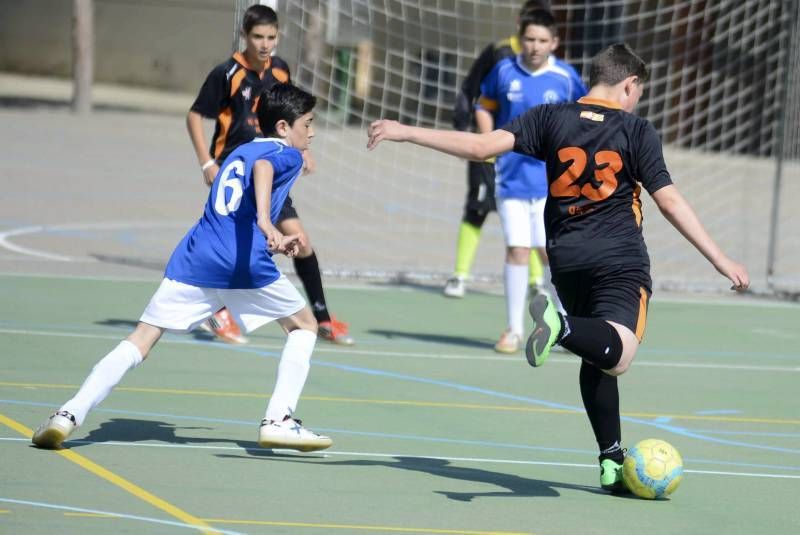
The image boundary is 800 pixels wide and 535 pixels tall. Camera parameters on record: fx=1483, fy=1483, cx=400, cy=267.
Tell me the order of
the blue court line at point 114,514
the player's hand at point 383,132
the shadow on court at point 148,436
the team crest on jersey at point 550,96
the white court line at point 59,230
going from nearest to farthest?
the blue court line at point 114,514 < the player's hand at point 383,132 < the shadow on court at point 148,436 < the team crest on jersey at point 550,96 < the white court line at point 59,230

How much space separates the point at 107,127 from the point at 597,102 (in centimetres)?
2220

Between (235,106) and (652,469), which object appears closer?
(652,469)

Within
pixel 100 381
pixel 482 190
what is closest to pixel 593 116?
pixel 100 381

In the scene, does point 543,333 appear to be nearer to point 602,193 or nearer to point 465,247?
point 602,193

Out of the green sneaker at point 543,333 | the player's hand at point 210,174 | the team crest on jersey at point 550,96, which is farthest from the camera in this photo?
the team crest on jersey at point 550,96

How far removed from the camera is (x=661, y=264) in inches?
600

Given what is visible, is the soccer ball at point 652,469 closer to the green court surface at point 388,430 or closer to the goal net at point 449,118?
the green court surface at point 388,430

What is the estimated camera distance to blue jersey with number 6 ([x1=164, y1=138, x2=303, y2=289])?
6.43 meters

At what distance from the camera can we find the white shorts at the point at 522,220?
9.81 meters

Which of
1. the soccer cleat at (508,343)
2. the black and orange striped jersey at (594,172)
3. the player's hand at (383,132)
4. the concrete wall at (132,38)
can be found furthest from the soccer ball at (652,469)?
the concrete wall at (132,38)

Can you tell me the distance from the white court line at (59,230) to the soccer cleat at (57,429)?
680cm

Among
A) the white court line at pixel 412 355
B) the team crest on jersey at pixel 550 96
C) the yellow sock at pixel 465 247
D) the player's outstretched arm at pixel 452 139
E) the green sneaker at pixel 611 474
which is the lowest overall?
the white court line at pixel 412 355

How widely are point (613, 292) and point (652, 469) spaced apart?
74 cm

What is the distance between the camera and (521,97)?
10000 mm
